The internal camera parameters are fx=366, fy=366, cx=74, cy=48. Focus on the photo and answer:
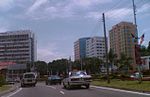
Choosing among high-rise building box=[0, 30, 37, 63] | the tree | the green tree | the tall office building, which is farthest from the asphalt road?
high-rise building box=[0, 30, 37, 63]

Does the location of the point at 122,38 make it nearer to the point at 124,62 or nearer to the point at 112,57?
the point at 112,57

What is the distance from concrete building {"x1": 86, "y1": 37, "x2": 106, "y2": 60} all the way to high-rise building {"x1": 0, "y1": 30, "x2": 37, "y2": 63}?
66.8ft

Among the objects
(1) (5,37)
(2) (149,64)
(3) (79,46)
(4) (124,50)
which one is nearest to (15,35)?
(1) (5,37)

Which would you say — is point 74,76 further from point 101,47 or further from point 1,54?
point 1,54

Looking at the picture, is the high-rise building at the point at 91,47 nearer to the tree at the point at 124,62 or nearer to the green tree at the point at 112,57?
the green tree at the point at 112,57

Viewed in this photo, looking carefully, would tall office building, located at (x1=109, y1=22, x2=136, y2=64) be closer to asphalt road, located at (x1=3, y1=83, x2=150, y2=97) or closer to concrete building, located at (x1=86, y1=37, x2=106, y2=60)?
concrete building, located at (x1=86, y1=37, x2=106, y2=60)

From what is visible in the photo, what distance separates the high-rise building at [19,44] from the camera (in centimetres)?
12656

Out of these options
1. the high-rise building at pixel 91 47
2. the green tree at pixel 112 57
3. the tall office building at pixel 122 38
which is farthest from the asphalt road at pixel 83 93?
the green tree at pixel 112 57

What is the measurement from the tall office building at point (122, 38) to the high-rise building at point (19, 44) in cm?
2923

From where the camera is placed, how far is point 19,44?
411ft

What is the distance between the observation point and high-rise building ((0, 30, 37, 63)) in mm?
126562

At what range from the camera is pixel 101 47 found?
124 metres

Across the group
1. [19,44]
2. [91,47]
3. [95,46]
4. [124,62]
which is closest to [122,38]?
[124,62]

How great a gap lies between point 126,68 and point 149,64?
43.0ft
